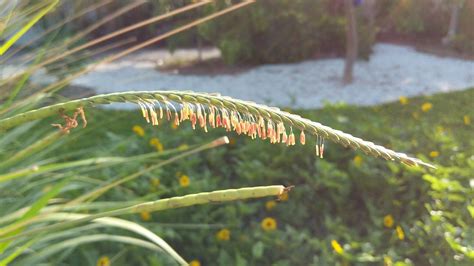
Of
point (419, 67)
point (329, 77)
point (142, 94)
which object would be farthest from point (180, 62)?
point (142, 94)

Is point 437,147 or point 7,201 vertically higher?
point 7,201

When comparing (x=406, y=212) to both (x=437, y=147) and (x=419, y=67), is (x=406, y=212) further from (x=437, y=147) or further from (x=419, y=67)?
(x=419, y=67)

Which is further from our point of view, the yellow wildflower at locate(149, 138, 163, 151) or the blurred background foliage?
the blurred background foliage

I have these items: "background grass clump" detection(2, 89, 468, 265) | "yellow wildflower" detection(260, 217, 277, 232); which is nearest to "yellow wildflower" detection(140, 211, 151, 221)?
"background grass clump" detection(2, 89, 468, 265)

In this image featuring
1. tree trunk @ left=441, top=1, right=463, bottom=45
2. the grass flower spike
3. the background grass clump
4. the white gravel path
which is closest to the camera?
the grass flower spike

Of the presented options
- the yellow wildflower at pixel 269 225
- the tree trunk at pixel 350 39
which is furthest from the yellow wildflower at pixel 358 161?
the tree trunk at pixel 350 39

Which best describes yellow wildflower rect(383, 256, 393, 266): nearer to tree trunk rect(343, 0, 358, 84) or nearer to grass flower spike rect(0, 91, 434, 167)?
grass flower spike rect(0, 91, 434, 167)

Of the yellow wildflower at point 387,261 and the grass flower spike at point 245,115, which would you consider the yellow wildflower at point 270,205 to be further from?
the grass flower spike at point 245,115
